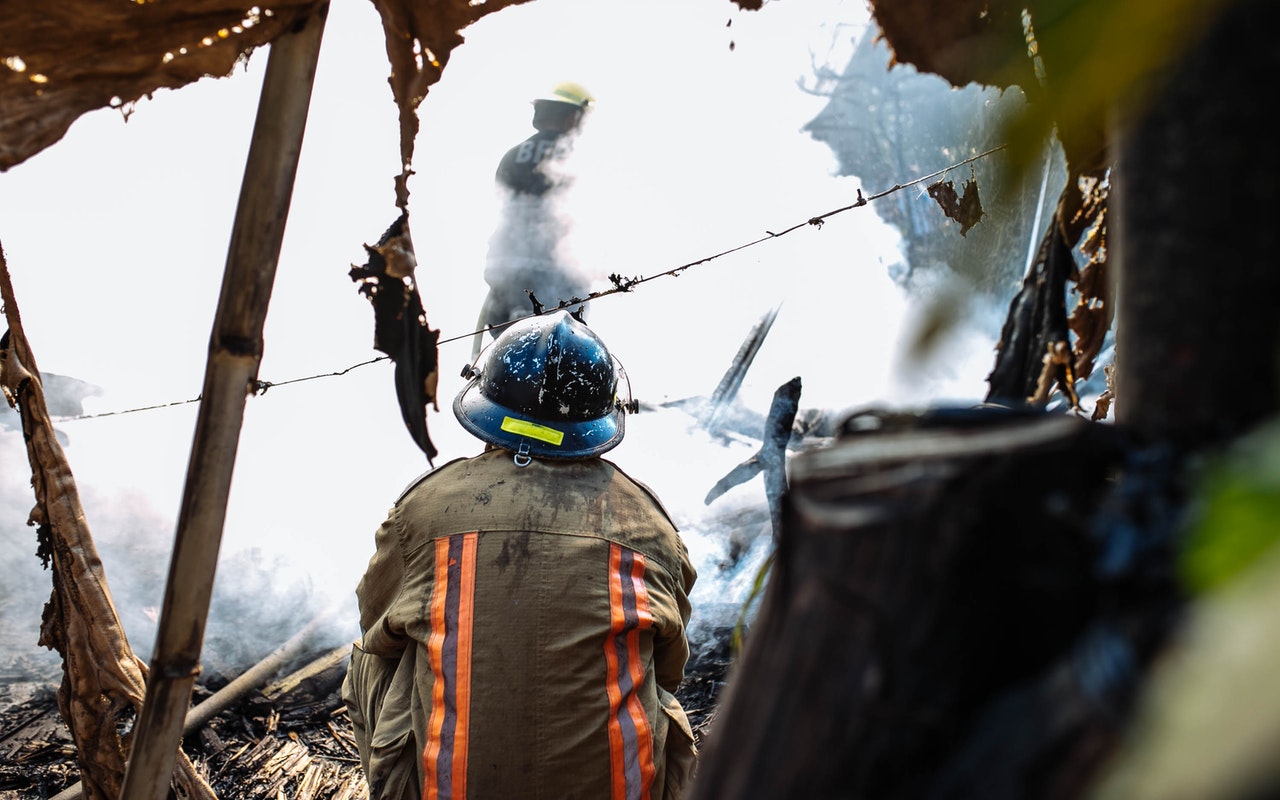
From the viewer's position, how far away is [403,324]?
6.34ft

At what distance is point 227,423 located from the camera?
1558 millimetres

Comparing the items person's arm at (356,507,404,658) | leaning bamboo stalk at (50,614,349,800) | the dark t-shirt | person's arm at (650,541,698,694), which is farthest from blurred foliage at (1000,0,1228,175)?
the dark t-shirt

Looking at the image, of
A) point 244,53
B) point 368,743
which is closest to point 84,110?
point 244,53

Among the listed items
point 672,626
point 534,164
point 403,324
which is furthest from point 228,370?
point 534,164

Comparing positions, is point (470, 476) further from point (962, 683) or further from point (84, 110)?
point (962, 683)

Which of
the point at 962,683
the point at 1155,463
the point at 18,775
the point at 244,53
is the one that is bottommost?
the point at 18,775

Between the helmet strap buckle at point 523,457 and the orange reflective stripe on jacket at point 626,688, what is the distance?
18.1 inches

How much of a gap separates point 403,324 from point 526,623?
3.86 feet

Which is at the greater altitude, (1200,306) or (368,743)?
(1200,306)

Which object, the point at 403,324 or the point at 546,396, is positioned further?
the point at 546,396

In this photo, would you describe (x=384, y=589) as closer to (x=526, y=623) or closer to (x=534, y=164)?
(x=526, y=623)

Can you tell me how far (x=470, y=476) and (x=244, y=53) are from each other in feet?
5.46

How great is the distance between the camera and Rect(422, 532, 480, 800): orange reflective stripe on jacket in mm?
2545

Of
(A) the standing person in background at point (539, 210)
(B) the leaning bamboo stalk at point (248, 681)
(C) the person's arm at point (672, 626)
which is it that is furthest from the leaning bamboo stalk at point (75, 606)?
(A) the standing person in background at point (539, 210)
